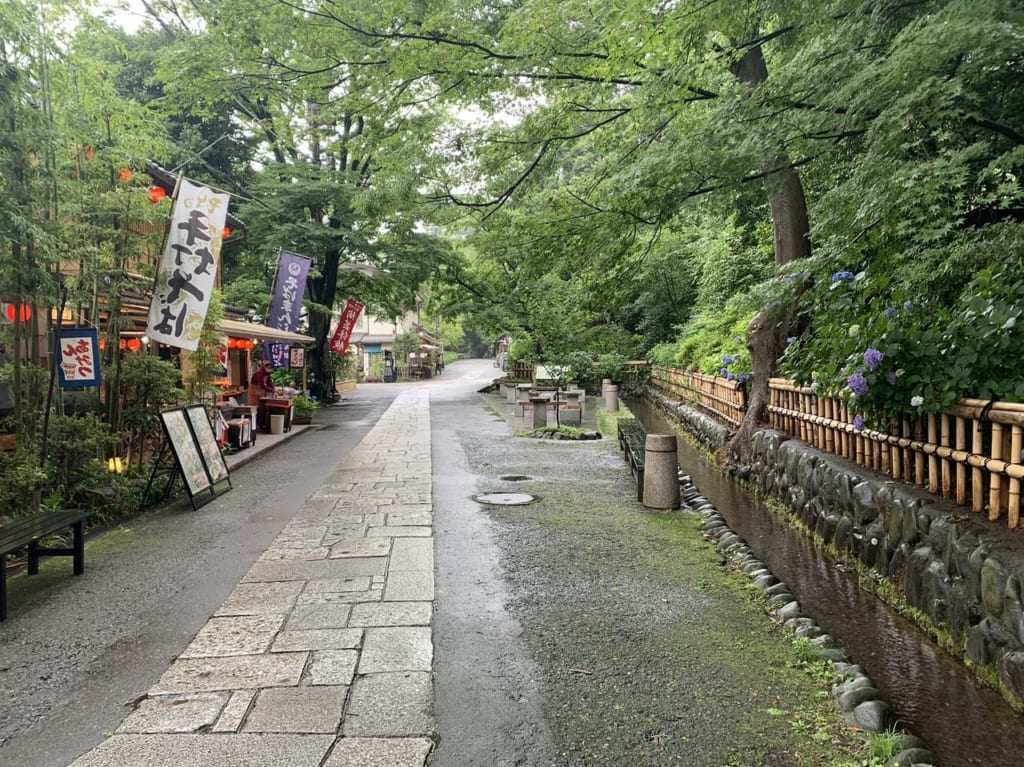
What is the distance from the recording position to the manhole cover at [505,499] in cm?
852

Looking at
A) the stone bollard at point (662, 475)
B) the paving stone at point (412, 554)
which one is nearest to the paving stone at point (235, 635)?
the paving stone at point (412, 554)

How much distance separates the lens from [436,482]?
32.8 feet

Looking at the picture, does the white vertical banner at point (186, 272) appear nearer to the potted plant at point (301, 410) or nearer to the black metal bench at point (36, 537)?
the black metal bench at point (36, 537)

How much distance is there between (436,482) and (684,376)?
39.1ft

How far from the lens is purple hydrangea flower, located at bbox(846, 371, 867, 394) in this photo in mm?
5016

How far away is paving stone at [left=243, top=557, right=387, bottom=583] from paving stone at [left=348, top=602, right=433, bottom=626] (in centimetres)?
78

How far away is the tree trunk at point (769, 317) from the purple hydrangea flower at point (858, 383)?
5122mm

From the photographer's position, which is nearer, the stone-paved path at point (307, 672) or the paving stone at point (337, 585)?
the stone-paved path at point (307, 672)

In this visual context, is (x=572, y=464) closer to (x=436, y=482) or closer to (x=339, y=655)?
(x=436, y=482)

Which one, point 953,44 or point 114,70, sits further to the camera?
point 114,70

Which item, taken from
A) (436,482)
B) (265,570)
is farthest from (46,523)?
(436,482)

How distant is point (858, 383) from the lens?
198 inches

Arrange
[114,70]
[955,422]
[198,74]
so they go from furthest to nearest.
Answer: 1. [198,74]
2. [114,70]
3. [955,422]

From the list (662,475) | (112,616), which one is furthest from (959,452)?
(112,616)
